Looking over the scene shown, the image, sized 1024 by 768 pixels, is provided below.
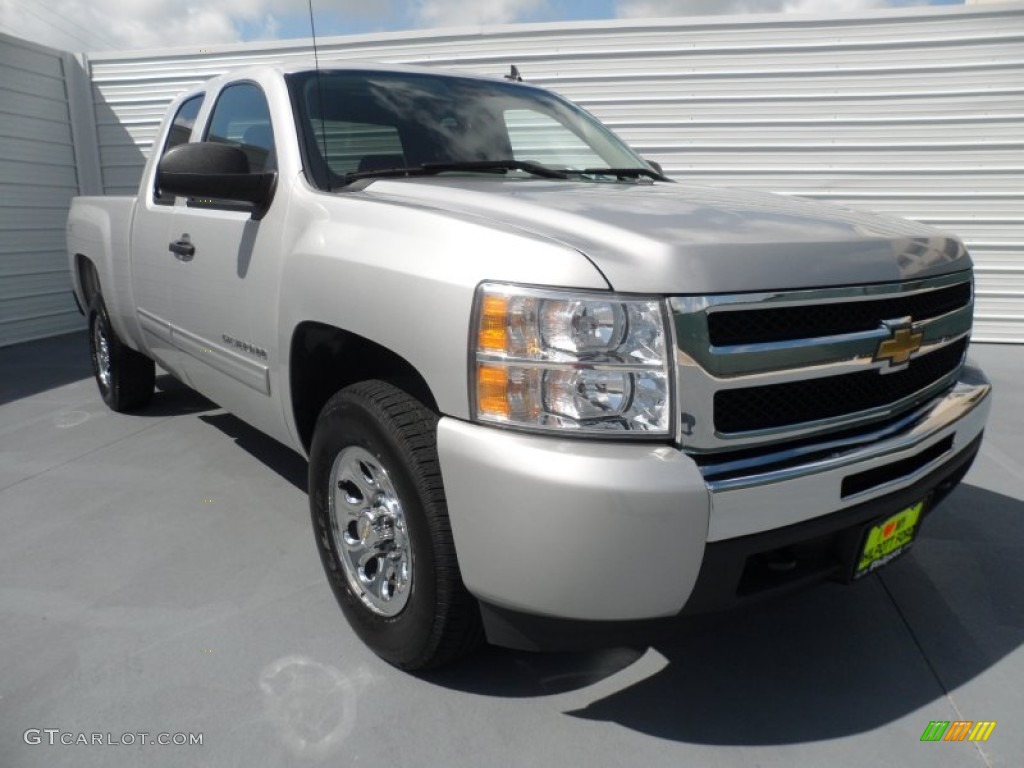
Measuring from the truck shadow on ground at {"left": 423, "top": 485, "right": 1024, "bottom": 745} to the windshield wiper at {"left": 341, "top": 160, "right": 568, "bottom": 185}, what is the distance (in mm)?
1582

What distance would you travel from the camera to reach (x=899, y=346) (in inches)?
79.4

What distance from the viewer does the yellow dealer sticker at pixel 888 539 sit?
200cm

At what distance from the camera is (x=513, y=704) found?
2.15m

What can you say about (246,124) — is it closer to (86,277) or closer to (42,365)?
(86,277)

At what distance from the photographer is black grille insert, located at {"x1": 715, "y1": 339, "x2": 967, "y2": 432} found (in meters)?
1.75

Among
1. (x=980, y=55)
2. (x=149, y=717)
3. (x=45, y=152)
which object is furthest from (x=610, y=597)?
(x=45, y=152)

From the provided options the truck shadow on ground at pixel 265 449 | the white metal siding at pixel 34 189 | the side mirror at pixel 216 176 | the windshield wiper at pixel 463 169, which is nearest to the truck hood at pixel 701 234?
the windshield wiper at pixel 463 169

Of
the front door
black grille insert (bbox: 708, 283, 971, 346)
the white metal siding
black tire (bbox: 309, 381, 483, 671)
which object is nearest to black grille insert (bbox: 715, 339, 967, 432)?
black grille insert (bbox: 708, 283, 971, 346)

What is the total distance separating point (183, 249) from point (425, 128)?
1.16 m

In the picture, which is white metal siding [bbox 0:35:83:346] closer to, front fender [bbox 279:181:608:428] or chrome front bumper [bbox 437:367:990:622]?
front fender [bbox 279:181:608:428]

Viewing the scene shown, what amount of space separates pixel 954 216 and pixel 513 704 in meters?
7.39

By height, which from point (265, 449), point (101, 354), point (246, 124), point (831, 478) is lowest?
point (265, 449)

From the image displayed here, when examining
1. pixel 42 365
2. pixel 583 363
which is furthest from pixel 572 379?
pixel 42 365

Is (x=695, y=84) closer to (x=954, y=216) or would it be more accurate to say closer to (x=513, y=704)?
(x=954, y=216)
